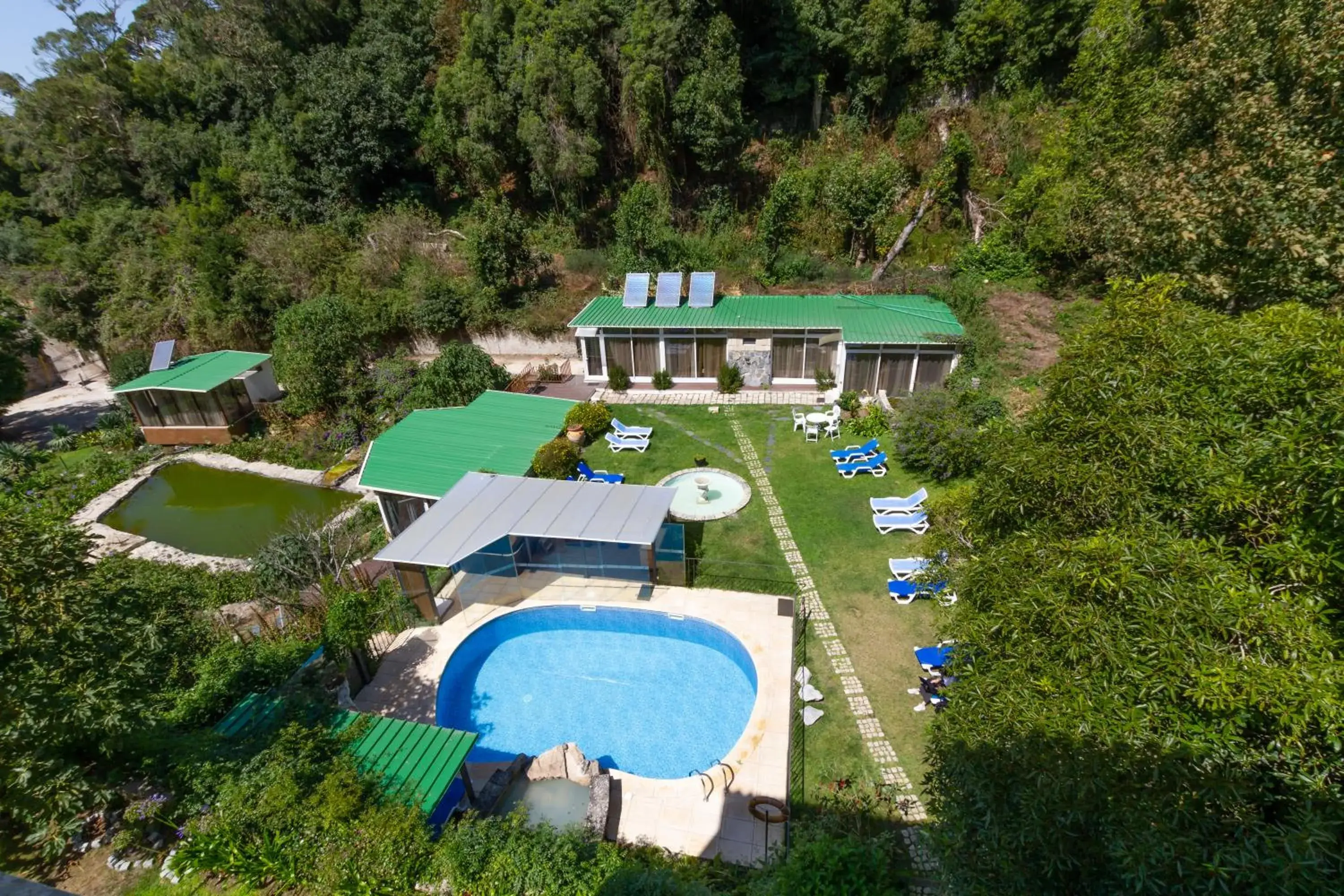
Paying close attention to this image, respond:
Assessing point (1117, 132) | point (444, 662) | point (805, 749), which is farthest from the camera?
point (1117, 132)

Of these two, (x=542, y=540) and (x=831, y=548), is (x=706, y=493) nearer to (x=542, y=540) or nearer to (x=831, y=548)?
(x=831, y=548)

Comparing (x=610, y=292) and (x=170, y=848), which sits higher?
(x=610, y=292)

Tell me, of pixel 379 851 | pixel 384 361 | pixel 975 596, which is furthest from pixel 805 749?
pixel 384 361

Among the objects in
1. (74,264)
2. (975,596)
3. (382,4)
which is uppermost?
(382,4)

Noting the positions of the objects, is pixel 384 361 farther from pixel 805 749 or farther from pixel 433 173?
pixel 805 749

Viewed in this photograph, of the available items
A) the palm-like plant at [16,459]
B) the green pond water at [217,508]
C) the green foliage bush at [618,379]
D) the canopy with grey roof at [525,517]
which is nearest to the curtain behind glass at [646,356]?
the green foliage bush at [618,379]
